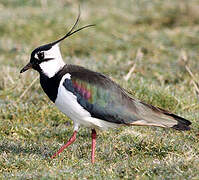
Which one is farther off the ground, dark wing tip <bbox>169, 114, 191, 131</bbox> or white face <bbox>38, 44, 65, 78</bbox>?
white face <bbox>38, 44, 65, 78</bbox>

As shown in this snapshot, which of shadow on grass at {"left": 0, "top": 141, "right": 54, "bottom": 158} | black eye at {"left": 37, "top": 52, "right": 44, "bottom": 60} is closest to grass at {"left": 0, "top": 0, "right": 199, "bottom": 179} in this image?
shadow on grass at {"left": 0, "top": 141, "right": 54, "bottom": 158}

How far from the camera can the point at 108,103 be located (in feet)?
17.4

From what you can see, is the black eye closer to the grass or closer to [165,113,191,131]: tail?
the grass

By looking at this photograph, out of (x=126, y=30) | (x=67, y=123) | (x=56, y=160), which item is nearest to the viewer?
(x=56, y=160)

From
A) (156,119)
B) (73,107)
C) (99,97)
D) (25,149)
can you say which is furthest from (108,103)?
(25,149)

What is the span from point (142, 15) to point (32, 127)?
733cm

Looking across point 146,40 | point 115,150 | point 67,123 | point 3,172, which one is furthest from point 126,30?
point 3,172

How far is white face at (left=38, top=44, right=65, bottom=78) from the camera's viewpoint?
17.8 ft

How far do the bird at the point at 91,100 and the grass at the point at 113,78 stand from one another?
363mm

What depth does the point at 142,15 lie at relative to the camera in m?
13.2

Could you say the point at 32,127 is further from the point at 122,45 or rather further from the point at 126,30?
the point at 126,30

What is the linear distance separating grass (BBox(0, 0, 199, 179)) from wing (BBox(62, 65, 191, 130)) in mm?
332

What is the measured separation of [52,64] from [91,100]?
0.61 m

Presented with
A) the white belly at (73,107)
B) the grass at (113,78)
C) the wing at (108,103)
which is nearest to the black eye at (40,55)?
the wing at (108,103)
